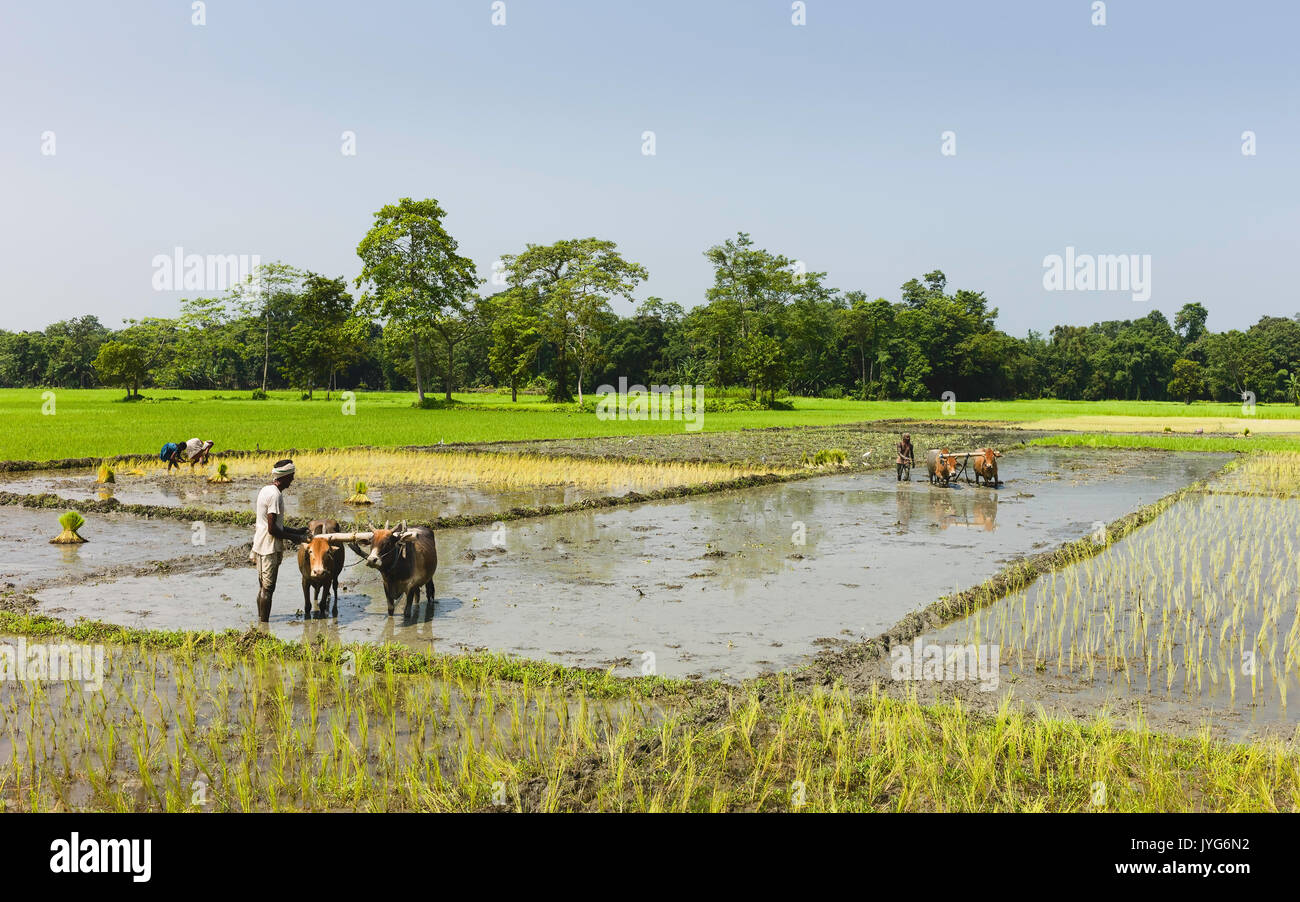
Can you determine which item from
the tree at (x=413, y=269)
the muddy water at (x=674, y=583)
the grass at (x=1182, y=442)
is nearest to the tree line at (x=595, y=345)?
the tree at (x=413, y=269)

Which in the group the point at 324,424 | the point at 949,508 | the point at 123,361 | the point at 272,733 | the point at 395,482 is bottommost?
the point at 272,733

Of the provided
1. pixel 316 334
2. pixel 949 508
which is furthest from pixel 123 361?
pixel 949 508

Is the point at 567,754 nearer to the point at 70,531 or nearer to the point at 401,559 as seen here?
the point at 401,559

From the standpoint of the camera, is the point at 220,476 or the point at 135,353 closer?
the point at 220,476

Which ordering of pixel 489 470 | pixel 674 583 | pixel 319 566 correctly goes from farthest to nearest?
pixel 489 470 → pixel 674 583 → pixel 319 566

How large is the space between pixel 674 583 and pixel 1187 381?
304 feet

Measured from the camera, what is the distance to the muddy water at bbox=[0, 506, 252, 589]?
1190 centimetres

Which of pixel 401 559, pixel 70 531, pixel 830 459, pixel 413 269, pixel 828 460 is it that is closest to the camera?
pixel 401 559

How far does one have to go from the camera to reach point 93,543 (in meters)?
13.8

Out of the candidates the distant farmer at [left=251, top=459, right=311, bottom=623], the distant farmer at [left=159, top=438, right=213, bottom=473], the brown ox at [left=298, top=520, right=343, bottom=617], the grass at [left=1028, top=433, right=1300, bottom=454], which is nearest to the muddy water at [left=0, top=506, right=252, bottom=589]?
the distant farmer at [left=251, top=459, right=311, bottom=623]

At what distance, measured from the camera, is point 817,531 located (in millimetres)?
15406
